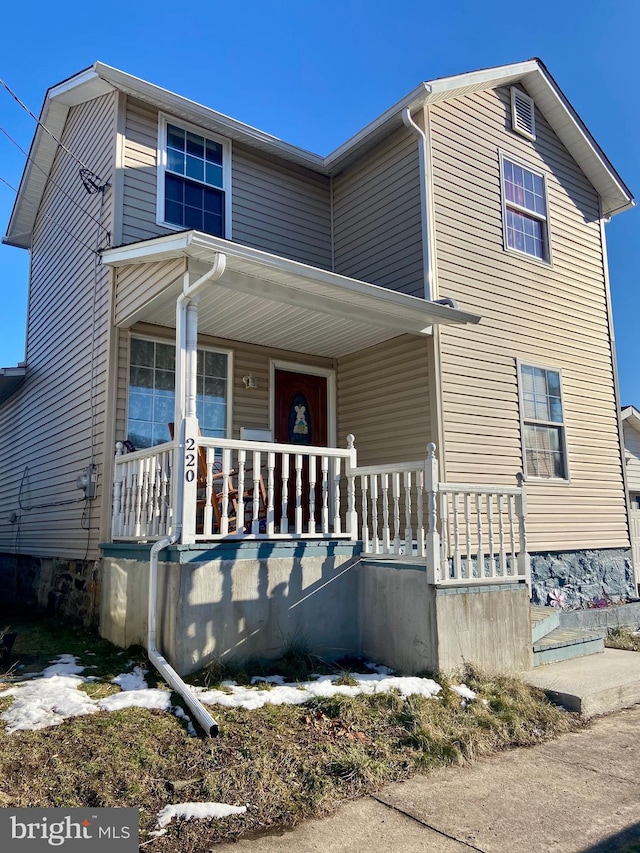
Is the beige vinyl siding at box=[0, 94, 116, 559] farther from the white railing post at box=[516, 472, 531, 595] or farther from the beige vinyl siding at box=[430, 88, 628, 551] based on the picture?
the white railing post at box=[516, 472, 531, 595]

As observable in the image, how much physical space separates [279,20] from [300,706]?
9802 millimetres

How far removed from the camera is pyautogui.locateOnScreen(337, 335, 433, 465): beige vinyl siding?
25.0 ft

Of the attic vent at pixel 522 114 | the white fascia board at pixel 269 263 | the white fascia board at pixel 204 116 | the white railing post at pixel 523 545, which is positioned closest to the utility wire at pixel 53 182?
the white fascia board at pixel 269 263

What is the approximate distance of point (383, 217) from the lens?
8602 millimetres

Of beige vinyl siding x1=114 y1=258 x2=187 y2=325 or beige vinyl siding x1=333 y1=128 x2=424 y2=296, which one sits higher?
beige vinyl siding x1=333 y1=128 x2=424 y2=296

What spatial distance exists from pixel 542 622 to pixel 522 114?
710cm

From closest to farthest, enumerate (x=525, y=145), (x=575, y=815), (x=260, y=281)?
(x=575, y=815) → (x=260, y=281) → (x=525, y=145)

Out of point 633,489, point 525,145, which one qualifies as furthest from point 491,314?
point 633,489

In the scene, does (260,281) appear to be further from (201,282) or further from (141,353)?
(141,353)

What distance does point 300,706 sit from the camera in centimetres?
452

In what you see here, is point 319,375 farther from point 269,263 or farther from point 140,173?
point 140,173

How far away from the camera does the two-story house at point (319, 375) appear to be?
5566 mm

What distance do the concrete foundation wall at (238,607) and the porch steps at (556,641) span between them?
1748 mm

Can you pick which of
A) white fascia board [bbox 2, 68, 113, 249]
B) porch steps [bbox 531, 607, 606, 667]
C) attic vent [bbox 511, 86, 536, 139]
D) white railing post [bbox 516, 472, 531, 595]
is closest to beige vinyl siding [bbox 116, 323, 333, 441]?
white fascia board [bbox 2, 68, 113, 249]
